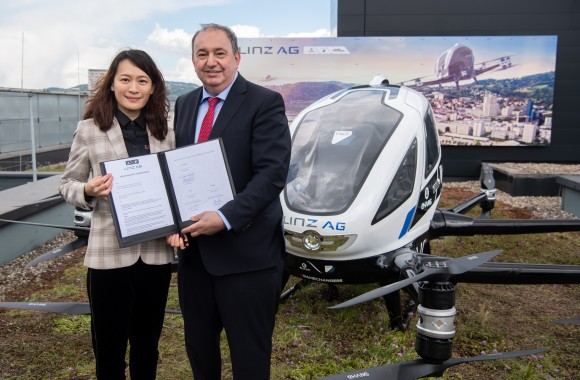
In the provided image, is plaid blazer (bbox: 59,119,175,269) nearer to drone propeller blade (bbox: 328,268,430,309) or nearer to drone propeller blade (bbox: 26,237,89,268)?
drone propeller blade (bbox: 328,268,430,309)

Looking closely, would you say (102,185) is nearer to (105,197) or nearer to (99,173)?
(105,197)

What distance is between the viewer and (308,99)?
1190 centimetres

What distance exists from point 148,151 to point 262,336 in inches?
36.0

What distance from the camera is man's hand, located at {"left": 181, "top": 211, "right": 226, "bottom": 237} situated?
6.56 ft

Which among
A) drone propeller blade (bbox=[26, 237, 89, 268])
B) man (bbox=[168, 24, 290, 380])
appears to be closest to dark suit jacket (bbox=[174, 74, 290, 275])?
man (bbox=[168, 24, 290, 380])

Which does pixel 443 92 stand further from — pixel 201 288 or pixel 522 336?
pixel 201 288

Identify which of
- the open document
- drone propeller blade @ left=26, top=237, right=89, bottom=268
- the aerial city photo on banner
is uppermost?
the aerial city photo on banner

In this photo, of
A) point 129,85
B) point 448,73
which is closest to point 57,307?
point 129,85

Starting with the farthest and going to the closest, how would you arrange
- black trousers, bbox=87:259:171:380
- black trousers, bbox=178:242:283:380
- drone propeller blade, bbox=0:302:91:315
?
drone propeller blade, bbox=0:302:91:315, black trousers, bbox=87:259:171:380, black trousers, bbox=178:242:283:380

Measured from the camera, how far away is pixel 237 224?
202 cm

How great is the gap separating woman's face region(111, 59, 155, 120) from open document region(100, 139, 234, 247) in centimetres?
32

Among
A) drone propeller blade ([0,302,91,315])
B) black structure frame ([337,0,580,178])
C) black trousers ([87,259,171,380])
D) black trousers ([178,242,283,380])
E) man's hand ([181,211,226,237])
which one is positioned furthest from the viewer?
black structure frame ([337,0,580,178])

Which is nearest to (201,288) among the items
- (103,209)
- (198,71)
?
(103,209)

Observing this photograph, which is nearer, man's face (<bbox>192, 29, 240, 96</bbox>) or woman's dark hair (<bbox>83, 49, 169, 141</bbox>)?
man's face (<bbox>192, 29, 240, 96</bbox>)
